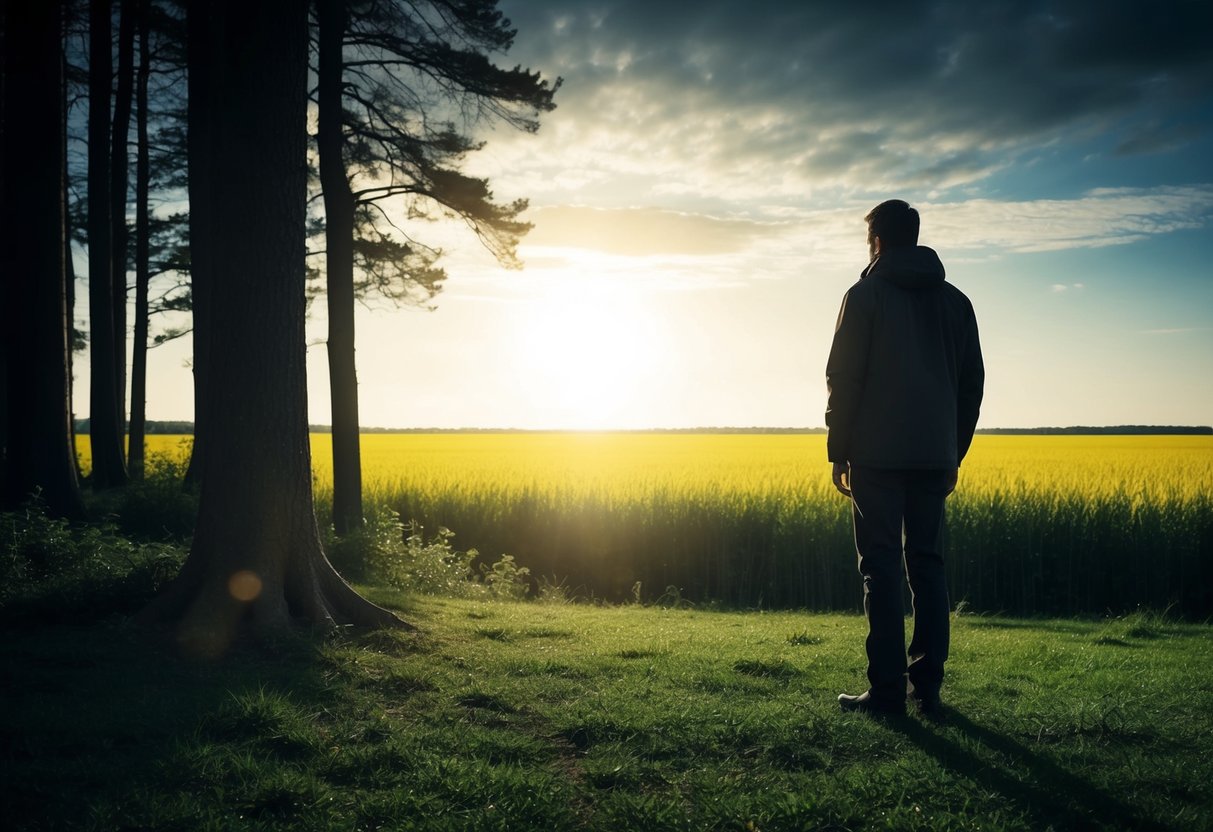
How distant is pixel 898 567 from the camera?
14.8 ft

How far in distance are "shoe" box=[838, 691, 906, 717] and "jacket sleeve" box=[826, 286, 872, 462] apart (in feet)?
4.33

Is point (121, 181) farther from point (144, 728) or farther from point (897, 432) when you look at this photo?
point (897, 432)

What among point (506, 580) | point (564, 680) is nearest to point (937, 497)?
point (564, 680)

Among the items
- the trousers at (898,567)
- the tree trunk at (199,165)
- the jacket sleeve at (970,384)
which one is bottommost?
the trousers at (898,567)

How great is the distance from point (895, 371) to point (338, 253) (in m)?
10.1

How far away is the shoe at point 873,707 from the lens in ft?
14.7

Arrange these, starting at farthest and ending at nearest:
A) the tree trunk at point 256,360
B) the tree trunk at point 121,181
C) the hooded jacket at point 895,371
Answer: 1. the tree trunk at point 121,181
2. the tree trunk at point 256,360
3. the hooded jacket at point 895,371

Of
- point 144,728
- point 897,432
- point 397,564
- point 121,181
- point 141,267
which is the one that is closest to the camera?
point 144,728

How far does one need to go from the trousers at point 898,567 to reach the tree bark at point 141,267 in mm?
18644

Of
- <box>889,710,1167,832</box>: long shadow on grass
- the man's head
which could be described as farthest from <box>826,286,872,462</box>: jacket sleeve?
<box>889,710,1167,832</box>: long shadow on grass

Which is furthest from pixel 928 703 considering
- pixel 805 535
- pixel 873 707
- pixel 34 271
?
pixel 34 271

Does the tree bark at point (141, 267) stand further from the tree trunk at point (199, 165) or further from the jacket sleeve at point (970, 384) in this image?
the jacket sleeve at point (970, 384)

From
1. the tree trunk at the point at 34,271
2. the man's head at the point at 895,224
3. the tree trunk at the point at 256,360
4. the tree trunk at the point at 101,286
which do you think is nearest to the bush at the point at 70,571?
the tree trunk at the point at 256,360

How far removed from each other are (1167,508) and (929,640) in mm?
10085
